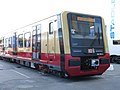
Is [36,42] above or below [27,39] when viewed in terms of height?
below

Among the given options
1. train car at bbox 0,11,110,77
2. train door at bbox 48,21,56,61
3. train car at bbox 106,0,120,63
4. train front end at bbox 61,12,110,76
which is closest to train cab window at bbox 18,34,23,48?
train car at bbox 0,11,110,77

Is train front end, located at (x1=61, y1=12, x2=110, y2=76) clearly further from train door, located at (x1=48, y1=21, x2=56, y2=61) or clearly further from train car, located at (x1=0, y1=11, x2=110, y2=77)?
train door, located at (x1=48, y1=21, x2=56, y2=61)

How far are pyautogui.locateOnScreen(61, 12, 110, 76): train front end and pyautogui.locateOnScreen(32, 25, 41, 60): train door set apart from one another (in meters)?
3.18

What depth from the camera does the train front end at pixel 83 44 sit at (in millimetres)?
11727

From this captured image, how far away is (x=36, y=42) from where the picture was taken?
15320mm

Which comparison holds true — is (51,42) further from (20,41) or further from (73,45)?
(20,41)

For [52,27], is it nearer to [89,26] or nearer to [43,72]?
[89,26]

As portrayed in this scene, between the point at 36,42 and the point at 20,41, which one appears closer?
the point at 36,42

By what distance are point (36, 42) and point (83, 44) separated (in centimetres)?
395

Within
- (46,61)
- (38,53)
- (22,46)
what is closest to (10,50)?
(22,46)

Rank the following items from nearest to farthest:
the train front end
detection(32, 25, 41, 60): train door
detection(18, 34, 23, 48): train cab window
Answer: the train front end < detection(32, 25, 41, 60): train door < detection(18, 34, 23, 48): train cab window

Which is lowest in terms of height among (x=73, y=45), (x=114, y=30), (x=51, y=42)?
(x=73, y=45)

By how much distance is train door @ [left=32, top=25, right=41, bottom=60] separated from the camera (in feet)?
48.6

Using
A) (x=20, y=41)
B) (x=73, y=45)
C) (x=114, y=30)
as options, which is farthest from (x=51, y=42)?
(x=114, y=30)
